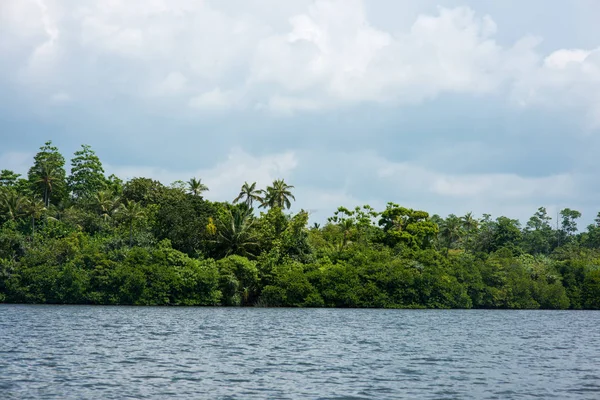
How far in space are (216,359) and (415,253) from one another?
72173mm

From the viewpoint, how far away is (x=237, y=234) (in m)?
92.8

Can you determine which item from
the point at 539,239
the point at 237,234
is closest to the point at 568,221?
the point at 539,239

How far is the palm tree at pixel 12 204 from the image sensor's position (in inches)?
3895

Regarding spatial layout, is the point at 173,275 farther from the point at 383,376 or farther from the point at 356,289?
the point at 383,376

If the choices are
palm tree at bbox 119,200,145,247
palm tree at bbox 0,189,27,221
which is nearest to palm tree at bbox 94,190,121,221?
palm tree at bbox 119,200,145,247

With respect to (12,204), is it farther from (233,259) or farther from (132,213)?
(233,259)

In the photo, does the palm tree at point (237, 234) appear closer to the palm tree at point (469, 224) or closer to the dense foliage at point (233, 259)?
the dense foliage at point (233, 259)

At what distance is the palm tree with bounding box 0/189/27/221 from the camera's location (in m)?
98.9

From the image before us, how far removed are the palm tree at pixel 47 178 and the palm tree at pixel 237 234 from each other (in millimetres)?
35804

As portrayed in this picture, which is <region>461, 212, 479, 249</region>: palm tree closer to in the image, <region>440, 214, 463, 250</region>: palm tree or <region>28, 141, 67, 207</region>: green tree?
<region>440, 214, 463, 250</region>: palm tree

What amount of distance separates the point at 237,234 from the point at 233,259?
197 inches

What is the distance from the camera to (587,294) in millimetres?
111062

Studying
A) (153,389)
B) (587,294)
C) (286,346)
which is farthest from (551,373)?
(587,294)

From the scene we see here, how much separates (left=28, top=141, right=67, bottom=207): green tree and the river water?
198ft
